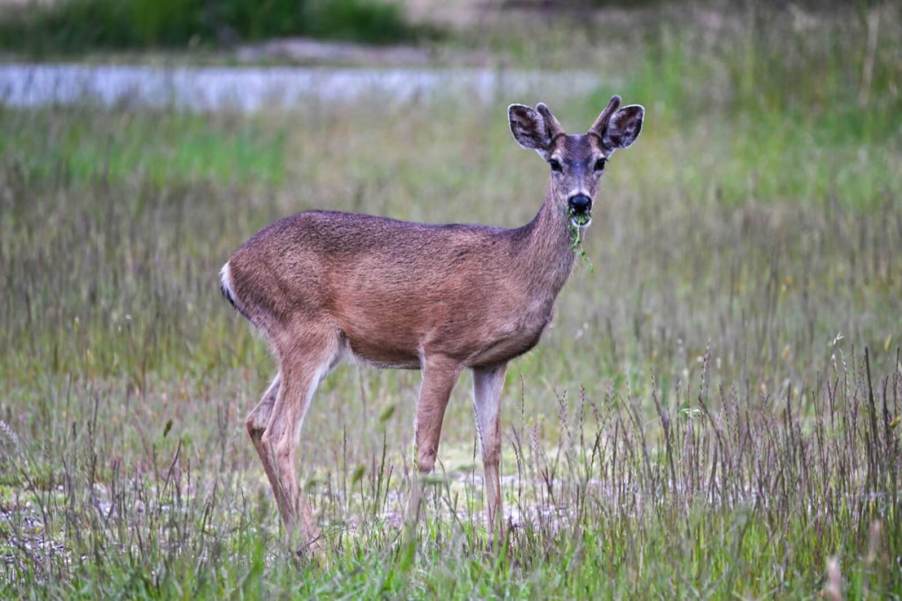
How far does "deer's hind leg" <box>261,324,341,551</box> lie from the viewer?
635 cm

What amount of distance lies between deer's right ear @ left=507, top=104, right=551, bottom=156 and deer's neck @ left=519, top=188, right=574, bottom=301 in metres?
0.26

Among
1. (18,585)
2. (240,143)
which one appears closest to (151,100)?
(240,143)

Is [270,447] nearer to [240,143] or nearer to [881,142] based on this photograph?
[240,143]

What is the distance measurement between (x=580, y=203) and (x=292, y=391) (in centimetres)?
150

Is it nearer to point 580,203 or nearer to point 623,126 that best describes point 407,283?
point 580,203

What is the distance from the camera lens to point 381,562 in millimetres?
5148

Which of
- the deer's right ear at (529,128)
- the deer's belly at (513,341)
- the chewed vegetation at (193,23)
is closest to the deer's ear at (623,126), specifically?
the deer's right ear at (529,128)

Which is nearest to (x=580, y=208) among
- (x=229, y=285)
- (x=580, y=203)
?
(x=580, y=203)

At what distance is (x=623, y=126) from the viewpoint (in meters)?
6.65

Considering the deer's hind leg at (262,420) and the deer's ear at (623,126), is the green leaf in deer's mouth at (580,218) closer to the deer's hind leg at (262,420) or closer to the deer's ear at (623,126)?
the deer's ear at (623,126)

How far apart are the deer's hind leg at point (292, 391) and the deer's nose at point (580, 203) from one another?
1215mm

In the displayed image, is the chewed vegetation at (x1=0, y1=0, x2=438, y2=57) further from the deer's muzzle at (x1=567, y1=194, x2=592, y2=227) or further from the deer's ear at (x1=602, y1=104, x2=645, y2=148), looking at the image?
the deer's muzzle at (x1=567, y1=194, x2=592, y2=227)

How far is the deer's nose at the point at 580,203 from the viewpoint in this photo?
6.04 meters

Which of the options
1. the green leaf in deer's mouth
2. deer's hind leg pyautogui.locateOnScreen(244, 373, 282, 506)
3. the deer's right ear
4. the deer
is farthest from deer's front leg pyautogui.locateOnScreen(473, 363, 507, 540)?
the deer's right ear
